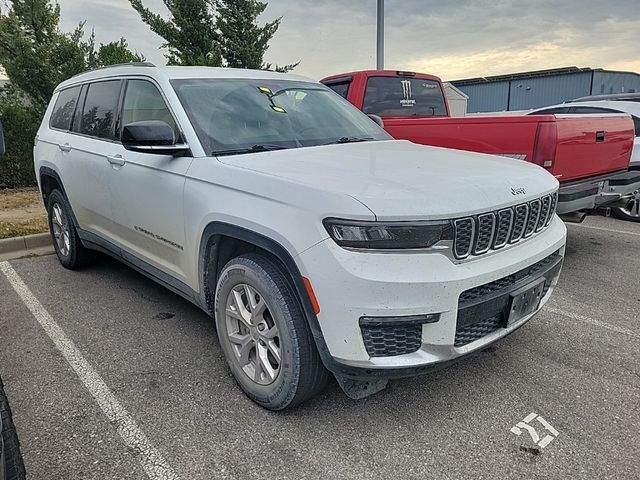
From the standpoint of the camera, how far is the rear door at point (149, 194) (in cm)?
308

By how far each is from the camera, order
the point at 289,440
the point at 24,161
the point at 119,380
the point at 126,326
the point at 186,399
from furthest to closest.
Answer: the point at 24,161 < the point at 126,326 < the point at 119,380 < the point at 186,399 < the point at 289,440

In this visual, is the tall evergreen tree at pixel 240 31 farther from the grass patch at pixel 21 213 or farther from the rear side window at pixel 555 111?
the rear side window at pixel 555 111

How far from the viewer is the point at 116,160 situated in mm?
3695

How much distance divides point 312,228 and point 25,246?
5.23 meters

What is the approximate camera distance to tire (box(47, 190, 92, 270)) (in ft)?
15.8

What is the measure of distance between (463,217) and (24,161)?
947cm

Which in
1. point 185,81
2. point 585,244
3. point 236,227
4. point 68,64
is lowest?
point 585,244

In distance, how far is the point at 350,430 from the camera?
257cm

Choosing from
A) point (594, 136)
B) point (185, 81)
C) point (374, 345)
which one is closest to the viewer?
point (374, 345)

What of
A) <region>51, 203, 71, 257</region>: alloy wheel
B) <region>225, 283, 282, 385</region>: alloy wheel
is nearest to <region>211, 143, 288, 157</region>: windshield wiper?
<region>225, 283, 282, 385</region>: alloy wheel

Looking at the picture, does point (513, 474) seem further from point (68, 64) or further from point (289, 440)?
point (68, 64)

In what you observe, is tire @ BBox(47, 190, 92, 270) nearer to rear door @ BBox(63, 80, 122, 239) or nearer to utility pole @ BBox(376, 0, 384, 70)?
rear door @ BBox(63, 80, 122, 239)

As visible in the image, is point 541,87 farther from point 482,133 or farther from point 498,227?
point 498,227

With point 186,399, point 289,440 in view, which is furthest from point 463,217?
point 186,399
